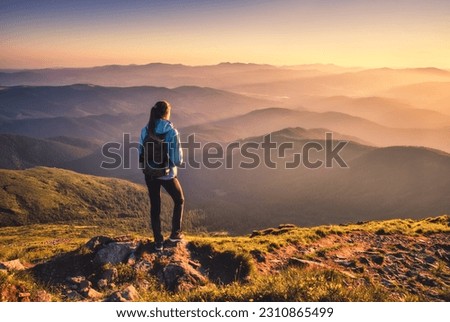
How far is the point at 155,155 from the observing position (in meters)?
8.62

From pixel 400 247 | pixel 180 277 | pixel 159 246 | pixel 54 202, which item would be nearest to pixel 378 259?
pixel 400 247

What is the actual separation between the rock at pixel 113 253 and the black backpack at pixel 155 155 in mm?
2446

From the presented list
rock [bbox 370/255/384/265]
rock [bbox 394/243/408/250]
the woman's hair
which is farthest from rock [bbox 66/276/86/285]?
rock [bbox 394/243/408/250]

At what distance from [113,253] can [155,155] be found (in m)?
3.10

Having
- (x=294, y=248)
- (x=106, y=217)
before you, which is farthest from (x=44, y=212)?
(x=294, y=248)

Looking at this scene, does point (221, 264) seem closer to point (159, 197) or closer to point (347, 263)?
point (159, 197)

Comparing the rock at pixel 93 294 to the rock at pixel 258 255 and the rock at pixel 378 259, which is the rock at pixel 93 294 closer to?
the rock at pixel 258 255

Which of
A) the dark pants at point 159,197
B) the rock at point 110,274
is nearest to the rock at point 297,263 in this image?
the dark pants at point 159,197

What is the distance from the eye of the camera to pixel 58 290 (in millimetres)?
7590

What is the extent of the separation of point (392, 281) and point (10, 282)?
343 inches

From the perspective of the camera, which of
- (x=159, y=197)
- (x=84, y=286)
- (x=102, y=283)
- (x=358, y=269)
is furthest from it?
(x=358, y=269)

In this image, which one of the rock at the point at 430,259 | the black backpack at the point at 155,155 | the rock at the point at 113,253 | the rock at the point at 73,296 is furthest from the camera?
the rock at the point at 430,259

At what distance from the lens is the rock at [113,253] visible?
9234 mm
